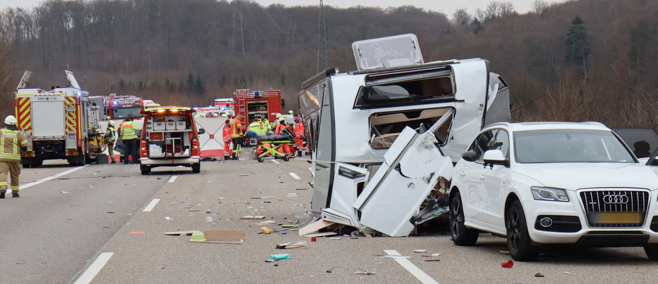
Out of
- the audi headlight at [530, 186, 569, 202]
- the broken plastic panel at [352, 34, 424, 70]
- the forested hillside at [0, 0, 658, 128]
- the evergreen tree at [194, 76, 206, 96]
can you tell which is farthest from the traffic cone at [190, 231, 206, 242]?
the evergreen tree at [194, 76, 206, 96]

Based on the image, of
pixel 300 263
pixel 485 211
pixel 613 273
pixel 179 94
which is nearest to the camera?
pixel 613 273

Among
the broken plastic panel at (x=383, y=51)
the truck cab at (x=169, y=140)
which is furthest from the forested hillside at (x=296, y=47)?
the truck cab at (x=169, y=140)

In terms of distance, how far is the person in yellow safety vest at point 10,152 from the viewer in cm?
1820

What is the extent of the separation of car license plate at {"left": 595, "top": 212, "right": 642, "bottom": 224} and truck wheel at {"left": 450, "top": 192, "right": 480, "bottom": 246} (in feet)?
7.36

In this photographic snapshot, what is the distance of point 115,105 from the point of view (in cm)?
5059

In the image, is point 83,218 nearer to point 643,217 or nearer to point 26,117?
point 643,217

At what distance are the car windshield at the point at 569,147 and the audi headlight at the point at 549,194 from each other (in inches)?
34.8

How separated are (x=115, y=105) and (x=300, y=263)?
143 ft

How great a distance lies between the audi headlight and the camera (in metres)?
8.47

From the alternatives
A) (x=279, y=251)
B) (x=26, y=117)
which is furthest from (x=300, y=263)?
(x=26, y=117)

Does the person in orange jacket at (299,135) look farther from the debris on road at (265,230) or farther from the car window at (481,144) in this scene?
the car window at (481,144)

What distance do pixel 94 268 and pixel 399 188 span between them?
14.0ft

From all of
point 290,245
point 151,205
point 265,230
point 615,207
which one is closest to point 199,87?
point 151,205

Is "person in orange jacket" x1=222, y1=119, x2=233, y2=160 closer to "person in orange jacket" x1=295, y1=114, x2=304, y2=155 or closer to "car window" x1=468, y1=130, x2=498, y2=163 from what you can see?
"person in orange jacket" x1=295, y1=114, x2=304, y2=155
